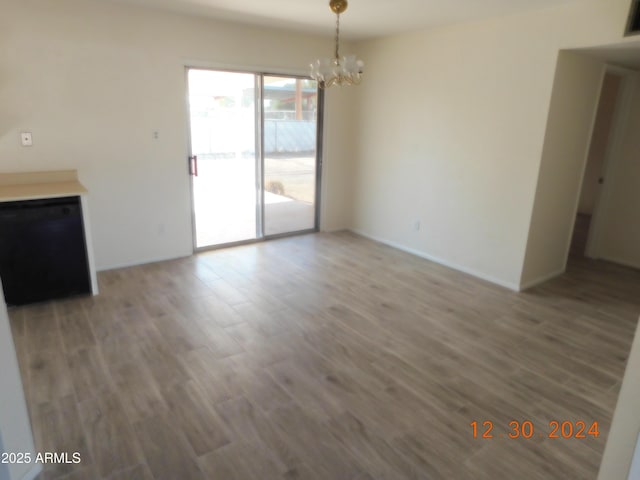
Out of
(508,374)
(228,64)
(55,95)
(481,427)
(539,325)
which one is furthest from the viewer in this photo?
(228,64)

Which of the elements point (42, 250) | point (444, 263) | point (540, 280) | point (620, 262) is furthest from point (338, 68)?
point (620, 262)

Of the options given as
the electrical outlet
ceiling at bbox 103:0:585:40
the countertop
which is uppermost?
ceiling at bbox 103:0:585:40

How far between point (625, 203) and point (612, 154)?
0.61 metres

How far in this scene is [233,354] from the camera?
2.92m

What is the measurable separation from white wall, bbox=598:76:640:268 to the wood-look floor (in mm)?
776

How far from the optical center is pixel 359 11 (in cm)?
383

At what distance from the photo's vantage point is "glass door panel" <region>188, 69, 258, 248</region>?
468 cm

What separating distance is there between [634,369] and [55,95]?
450 centimetres

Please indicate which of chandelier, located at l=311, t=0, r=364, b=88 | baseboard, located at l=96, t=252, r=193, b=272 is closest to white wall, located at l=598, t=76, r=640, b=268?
chandelier, located at l=311, t=0, r=364, b=88

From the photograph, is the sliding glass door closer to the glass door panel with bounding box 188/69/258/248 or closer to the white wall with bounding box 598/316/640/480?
the glass door panel with bounding box 188/69/258/248

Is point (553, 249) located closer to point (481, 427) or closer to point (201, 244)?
point (481, 427)

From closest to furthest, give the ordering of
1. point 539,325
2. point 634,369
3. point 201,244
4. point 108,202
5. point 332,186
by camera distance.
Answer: point 634,369 → point 539,325 → point 108,202 → point 201,244 → point 332,186

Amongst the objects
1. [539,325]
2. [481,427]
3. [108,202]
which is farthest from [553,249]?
[108,202]

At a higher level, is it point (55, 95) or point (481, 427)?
point (55, 95)
